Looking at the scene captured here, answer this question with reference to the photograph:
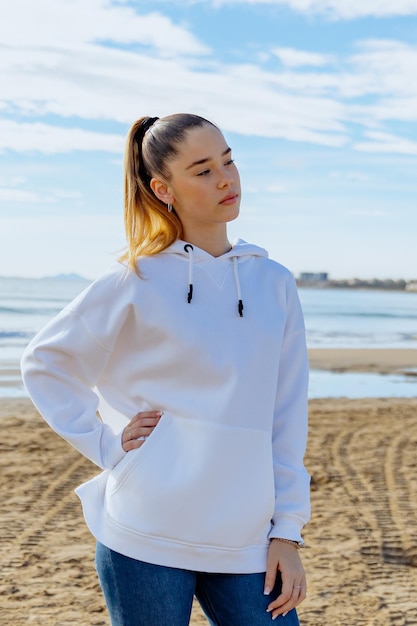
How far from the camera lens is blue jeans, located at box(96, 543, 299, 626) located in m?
1.88

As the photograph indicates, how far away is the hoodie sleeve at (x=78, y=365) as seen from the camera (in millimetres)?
→ 2002

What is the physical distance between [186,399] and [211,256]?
14.8 inches

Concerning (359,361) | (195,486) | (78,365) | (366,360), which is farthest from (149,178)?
(366,360)

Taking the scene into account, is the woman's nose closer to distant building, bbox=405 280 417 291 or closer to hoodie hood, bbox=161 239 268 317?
Answer: hoodie hood, bbox=161 239 268 317

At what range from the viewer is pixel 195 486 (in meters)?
1.89

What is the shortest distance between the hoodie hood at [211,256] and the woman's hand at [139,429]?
28 cm

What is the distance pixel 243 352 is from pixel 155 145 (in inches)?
22.4

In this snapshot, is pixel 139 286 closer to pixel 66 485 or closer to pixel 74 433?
pixel 74 433

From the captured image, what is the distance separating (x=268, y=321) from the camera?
6.59ft

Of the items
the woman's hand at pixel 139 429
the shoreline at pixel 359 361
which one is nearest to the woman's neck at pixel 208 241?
the woman's hand at pixel 139 429

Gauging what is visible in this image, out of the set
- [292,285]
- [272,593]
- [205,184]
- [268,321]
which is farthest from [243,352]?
[272,593]

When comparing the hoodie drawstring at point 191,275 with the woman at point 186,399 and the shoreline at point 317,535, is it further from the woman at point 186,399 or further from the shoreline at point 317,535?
the shoreline at point 317,535

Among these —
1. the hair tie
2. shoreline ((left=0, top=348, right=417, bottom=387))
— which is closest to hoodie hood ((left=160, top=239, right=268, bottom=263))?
the hair tie

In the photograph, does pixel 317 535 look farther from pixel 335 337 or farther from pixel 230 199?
pixel 335 337
